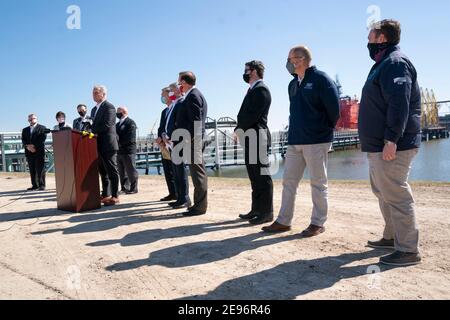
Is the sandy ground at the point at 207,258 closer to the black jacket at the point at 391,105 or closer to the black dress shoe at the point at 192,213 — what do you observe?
the black dress shoe at the point at 192,213

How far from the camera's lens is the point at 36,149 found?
9852mm

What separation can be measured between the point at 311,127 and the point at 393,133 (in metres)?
1.15

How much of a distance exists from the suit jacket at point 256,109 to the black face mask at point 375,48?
1664 mm

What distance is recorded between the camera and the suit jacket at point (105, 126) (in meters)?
6.61

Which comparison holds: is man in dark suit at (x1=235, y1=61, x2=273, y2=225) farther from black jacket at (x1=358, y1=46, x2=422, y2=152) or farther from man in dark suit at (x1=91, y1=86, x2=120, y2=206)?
man in dark suit at (x1=91, y1=86, x2=120, y2=206)

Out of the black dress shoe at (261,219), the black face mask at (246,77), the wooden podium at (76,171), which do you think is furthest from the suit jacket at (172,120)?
the black dress shoe at (261,219)

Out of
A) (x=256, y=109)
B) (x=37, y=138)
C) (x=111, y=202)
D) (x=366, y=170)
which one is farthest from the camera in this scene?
(x=366, y=170)

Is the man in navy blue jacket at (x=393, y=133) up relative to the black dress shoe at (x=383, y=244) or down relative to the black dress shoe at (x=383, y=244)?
up

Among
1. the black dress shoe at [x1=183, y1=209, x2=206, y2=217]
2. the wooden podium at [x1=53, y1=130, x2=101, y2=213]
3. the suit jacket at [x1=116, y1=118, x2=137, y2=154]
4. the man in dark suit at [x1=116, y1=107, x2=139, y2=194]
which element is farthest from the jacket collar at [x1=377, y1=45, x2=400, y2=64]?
the suit jacket at [x1=116, y1=118, x2=137, y2=154]

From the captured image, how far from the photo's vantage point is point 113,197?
22.8 feet

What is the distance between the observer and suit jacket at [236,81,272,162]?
486 centimetres

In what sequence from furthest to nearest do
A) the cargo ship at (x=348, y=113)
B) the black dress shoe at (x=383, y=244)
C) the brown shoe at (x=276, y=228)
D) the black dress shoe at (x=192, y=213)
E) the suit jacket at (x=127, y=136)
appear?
1. the cargo ship at (x=348, y=113)
2. the suit jacket at (x=127, y=136)
3. the black dress shoe at (x=192, y=213)
4. the brown shoe at (x=276, y=228)
5. the black dress shoe at (x=383, y=244)

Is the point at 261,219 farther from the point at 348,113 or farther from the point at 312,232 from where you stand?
the point at 348,113

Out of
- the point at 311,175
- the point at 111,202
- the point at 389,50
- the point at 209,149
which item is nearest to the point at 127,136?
the point at 111,202
